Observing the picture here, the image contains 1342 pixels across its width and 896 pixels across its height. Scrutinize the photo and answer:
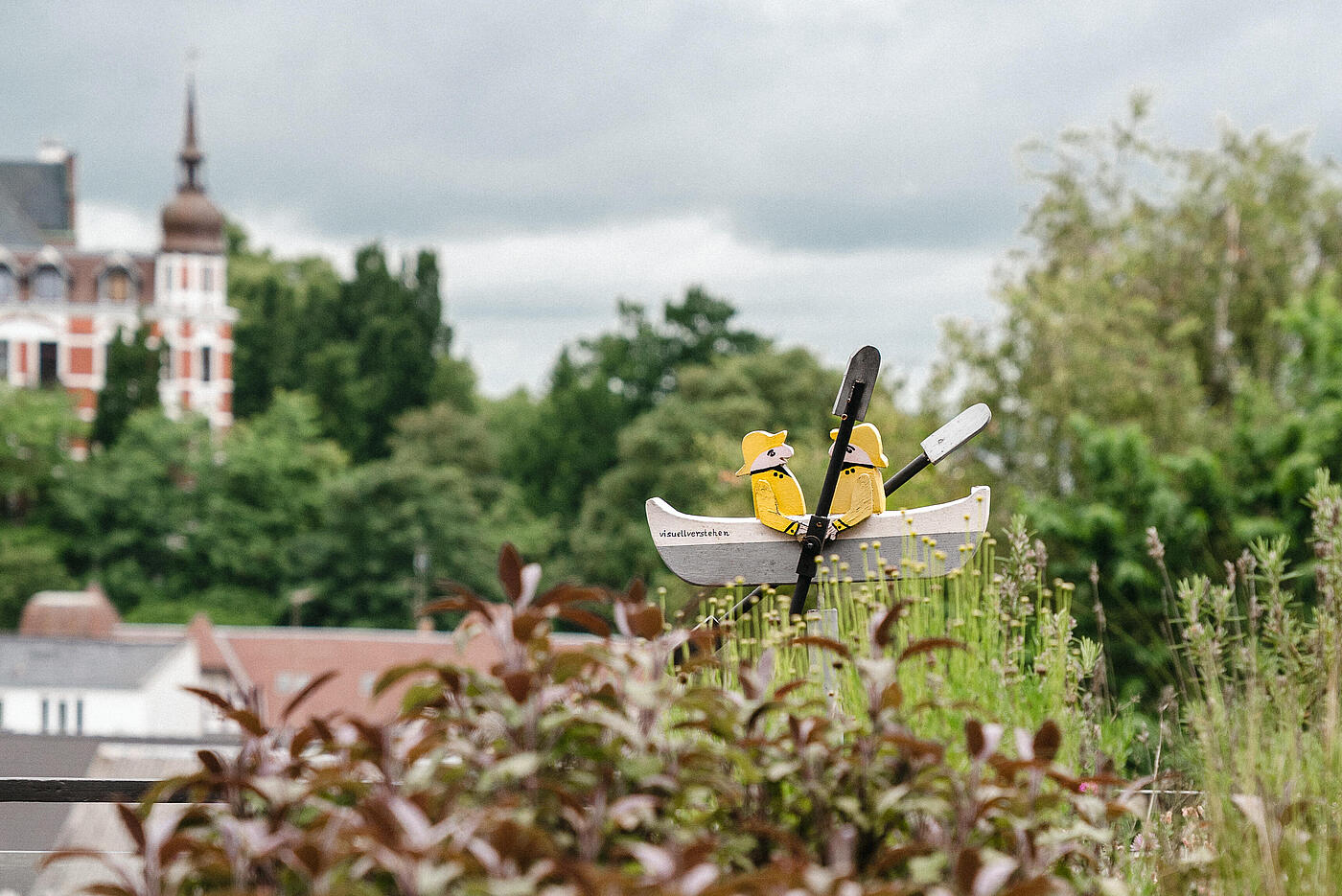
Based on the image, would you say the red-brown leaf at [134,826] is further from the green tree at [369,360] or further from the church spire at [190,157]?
the church spire at [190,157]

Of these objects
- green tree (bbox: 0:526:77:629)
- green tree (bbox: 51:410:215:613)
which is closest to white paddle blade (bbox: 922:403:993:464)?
green tree (bbox: 0:526:77:629)

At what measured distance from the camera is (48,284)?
5297 cm

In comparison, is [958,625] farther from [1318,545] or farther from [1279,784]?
[1318,545]

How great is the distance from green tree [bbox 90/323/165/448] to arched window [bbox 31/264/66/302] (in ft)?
22.8

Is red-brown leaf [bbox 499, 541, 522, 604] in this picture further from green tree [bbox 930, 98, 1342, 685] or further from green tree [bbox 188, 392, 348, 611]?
green tree [bbox 188, 392, 348, 611]

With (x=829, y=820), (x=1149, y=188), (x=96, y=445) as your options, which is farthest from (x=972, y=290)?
(x=96, y=445)

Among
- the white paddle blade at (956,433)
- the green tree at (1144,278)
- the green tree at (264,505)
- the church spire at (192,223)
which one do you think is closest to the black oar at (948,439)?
the white paddle blade at (956,433)

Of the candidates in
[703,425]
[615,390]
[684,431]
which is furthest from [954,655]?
[615,390]

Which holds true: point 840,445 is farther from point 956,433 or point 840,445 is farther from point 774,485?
point 956,433

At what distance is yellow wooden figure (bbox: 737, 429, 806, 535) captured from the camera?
3293mm

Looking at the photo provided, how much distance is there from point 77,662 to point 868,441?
3438 cm

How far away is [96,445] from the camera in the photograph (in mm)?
47688

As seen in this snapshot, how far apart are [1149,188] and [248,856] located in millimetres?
22072

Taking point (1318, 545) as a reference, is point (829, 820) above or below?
below
